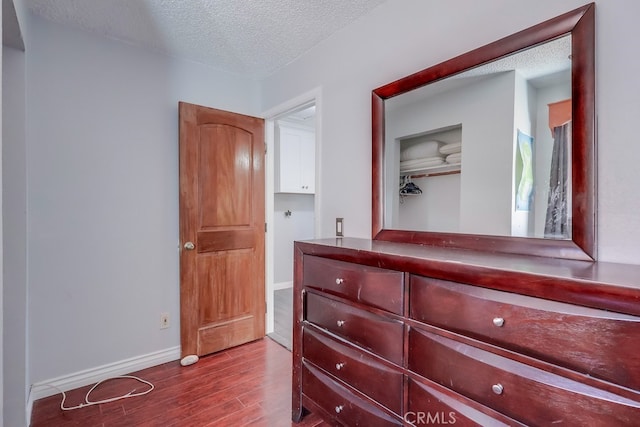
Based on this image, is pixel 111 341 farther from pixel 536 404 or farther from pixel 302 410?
pixel 536 404

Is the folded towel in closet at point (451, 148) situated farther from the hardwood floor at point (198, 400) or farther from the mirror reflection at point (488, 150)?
the hardwood floor at point (198, 400)

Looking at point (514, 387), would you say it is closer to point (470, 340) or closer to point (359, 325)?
point (470, 340)

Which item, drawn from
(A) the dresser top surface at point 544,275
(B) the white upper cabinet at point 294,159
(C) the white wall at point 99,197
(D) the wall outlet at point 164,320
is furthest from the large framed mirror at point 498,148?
(B) the white upper cabinet at point 294,159

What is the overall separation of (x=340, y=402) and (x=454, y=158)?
129cm

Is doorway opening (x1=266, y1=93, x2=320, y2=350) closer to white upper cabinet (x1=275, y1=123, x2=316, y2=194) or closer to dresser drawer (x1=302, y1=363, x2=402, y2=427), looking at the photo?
white upper cabinet (x1=275, y1=123, x2=316, y2=194)

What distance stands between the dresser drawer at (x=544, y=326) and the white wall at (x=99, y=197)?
7.03 ft

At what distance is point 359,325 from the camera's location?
4.47 ft

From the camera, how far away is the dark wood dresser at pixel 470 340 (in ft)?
2.53

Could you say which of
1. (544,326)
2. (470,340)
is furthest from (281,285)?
(544,326)

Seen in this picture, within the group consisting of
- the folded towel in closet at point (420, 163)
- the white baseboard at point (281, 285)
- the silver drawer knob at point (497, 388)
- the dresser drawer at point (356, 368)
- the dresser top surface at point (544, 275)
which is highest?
the folded towel in closet at point (420, 163)

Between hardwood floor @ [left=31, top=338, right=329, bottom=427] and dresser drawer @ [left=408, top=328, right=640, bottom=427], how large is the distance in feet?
3.24

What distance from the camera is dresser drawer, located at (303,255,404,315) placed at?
1222 mm

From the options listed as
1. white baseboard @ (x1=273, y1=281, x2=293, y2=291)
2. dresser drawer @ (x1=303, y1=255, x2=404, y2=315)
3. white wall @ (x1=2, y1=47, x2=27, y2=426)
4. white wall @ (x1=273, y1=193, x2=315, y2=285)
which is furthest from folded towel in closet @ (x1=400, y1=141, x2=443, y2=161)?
white baseboard @ (x1=273, y1=281, x2=293, y2=291)

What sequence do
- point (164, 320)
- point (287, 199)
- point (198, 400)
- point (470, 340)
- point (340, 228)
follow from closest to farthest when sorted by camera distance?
point (470, 340) < point (198, 400) < point (340, 228) < point (164, 320) < point (287, 199)
